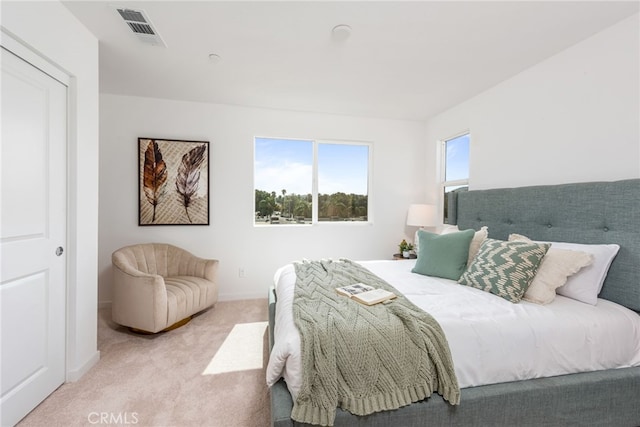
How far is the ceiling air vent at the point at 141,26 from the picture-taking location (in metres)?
1.75

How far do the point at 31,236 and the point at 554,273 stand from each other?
3151 mm

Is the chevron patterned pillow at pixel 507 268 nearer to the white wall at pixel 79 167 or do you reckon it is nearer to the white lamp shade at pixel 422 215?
the white lamp shade at pixel 422 215

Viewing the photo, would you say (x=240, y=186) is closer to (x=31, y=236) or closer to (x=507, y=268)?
(x=31, y=236)

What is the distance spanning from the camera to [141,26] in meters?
1.89

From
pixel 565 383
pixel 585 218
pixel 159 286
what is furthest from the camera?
pixel 159 286

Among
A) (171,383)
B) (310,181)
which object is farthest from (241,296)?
(310,181)

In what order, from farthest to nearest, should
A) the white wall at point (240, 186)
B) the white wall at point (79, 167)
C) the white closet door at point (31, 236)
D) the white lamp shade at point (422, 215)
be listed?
the white lamp shade at point (422, 215)
the white wall at point (240, 186)
the white wall at point (79, 167)
the white closet door at point (31, 236)

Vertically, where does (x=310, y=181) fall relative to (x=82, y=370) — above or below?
above

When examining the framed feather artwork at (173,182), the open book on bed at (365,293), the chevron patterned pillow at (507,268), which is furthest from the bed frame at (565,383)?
the framed feather artwork at (173,182)

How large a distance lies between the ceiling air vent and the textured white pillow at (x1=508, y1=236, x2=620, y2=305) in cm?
327

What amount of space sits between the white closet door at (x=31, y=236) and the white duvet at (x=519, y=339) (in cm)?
146

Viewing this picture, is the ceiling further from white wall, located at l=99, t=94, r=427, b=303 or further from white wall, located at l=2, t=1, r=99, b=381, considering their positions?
white wall, located at l=99, t=94, r=427, b=303

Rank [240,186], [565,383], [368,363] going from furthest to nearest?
[240,186] → [565,383] → [368,363]

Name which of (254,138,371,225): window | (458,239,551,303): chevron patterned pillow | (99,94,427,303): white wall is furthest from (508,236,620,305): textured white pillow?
(254,138,371,225): window
